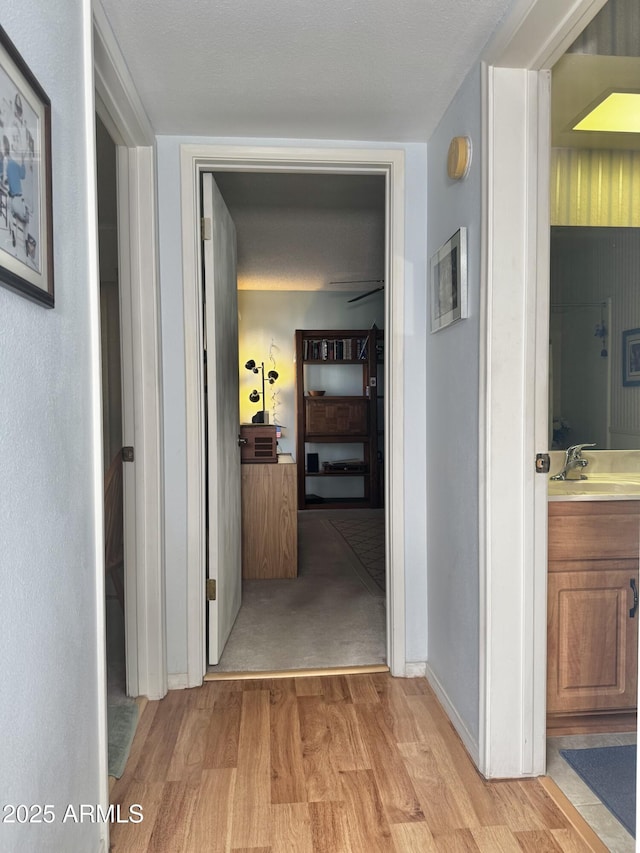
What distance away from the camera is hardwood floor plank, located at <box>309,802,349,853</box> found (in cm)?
157

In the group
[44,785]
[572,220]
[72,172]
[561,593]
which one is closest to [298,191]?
[572,220]

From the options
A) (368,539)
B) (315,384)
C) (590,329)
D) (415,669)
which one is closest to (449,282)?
(590,329)

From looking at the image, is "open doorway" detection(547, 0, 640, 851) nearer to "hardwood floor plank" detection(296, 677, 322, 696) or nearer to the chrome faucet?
the chrome faucet

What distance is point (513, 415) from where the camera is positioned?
1845 mm

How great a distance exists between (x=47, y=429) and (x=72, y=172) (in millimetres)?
612

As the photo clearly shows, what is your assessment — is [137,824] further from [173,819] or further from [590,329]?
[590,329]

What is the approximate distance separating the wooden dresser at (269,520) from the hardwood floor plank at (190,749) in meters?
1.73

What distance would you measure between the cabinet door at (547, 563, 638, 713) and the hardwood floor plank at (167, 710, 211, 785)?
120cm

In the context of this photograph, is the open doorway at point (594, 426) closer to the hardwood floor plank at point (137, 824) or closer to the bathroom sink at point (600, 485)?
the bathroom sink at point (600, 485)

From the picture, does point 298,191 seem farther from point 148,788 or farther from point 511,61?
point 148,788

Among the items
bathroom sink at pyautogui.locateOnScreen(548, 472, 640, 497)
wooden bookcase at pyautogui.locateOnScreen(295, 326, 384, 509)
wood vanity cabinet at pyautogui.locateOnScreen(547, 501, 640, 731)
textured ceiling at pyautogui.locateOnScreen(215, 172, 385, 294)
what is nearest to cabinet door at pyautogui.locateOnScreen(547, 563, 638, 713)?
wood vanity cabinet at pyautogui.locateOnScreen(547, 501, 640, 731)

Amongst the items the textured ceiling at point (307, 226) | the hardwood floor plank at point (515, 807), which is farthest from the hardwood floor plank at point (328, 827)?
the textured ceiling at point (307, 226)

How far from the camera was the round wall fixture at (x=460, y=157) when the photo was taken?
199 centimetres

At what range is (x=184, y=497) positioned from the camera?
2520mm
